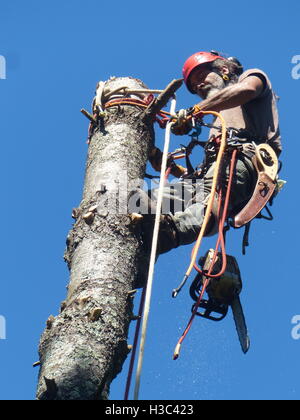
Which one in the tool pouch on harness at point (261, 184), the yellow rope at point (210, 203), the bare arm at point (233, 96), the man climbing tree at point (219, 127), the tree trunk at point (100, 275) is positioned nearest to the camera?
the tree trunk at point (100, 275)

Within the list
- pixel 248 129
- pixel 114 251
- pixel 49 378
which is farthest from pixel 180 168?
pixel 49 378

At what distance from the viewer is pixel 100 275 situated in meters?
3.76

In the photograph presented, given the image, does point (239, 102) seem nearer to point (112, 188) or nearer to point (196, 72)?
point (196, 72)

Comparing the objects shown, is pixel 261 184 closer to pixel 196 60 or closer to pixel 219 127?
pixel 219 127

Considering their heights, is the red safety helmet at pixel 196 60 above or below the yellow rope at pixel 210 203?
above

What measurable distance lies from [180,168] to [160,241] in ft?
4.25

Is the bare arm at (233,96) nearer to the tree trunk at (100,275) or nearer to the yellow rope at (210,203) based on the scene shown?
the yellow rope at (210,203)

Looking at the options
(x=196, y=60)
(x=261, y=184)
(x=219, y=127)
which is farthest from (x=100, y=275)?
(x=196, y=60)

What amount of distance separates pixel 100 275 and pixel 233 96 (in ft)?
6.77

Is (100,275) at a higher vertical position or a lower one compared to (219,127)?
lower

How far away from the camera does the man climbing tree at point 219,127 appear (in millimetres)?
4531

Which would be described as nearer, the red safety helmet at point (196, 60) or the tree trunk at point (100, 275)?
the tree trunk at point (100, 275)

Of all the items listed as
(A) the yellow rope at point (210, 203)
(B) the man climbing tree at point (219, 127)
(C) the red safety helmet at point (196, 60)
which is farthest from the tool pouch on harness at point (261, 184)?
(C) the red safety helmet at point (196, 60)

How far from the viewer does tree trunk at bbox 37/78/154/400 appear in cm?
335
